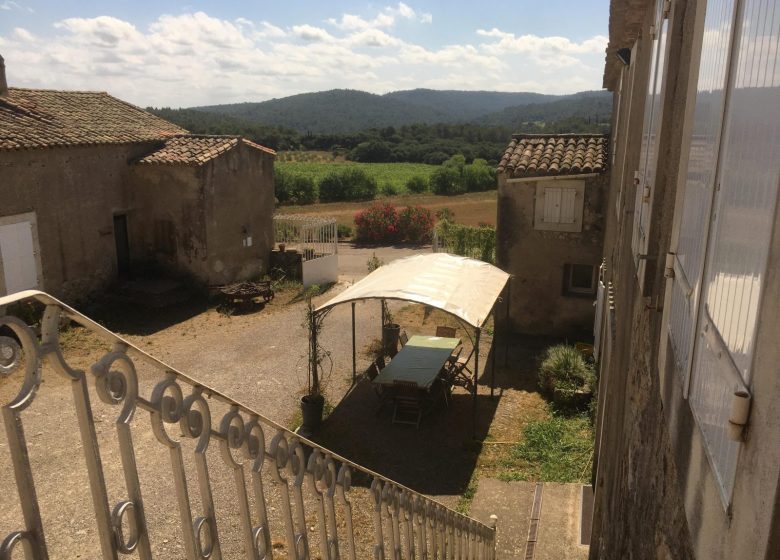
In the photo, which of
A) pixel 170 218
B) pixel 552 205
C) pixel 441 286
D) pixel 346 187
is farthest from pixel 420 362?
pixel 346 187

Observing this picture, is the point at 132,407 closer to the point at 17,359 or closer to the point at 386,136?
the point at 17,359

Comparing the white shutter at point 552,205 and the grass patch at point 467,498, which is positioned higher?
the white shutter at point 552,205

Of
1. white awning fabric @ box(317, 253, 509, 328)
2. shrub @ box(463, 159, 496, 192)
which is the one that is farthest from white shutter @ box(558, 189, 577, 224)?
shrub @ box(463, 159, 496, 192)

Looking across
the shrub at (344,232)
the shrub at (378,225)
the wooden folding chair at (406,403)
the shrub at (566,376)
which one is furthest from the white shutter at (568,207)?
the shrub at (344,232)

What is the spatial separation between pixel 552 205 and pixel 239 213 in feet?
29.0

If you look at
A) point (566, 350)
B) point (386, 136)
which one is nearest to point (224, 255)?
point (566, 350)

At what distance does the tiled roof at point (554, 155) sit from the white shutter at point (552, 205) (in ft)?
1.24

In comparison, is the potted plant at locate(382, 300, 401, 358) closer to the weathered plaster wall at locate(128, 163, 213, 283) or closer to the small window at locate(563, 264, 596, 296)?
the small window at locate(563, 264, 596, 296)

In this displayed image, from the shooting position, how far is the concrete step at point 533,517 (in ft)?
21.5

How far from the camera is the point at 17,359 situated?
122 centimetres

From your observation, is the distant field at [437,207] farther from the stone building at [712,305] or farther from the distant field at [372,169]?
the stone building at [712,305]

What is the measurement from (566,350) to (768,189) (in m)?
10.6

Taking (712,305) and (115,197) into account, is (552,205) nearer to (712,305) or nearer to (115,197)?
(115,197)

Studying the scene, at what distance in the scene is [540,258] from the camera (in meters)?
13.6
